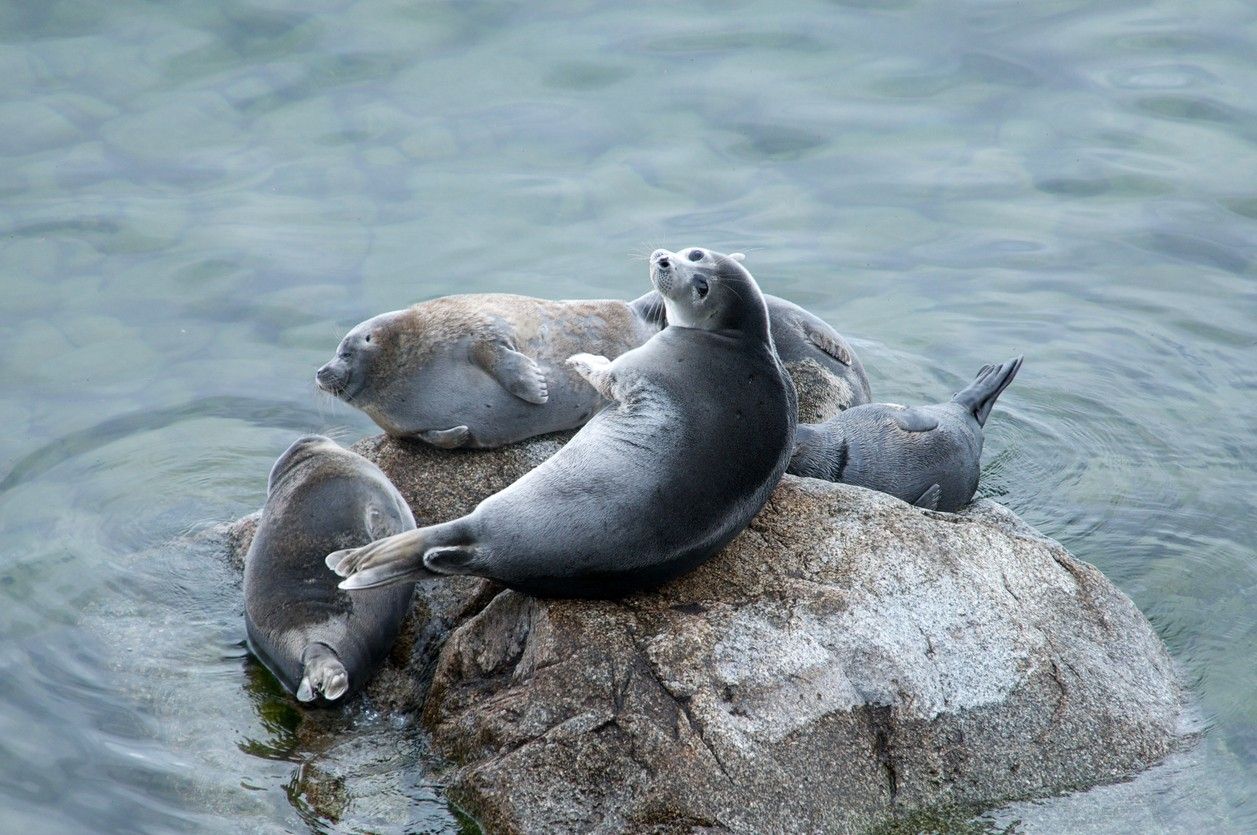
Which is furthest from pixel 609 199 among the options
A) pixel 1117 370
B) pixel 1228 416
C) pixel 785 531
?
pixel 785 531

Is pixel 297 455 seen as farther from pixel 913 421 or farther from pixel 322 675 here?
pixel 913 421

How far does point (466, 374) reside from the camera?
7219 mm

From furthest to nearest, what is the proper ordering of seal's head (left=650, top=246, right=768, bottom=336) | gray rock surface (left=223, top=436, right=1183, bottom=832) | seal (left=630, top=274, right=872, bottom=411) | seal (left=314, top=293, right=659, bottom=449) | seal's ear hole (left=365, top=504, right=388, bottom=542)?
1. seal (left=630, top=274, right=872, bottom=411)
2. seal (left=314, top=293, right=659, bottom=449)
3. seal's head (left=650, top=246, right=768, bottom=336)
4. seal's ear hole (left=365, top=504, right=388, bottom=542)
5. gray rock surface (left=223, top=436, right=1183, bottom=832)

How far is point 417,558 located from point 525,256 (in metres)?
5.44

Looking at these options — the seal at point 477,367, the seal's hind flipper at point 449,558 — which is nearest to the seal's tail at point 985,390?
the seal at point 477,367

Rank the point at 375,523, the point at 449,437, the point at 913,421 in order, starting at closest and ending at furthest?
the point at 375,523, the point at 449,437, the point at 913,421

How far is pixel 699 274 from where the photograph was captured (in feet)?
21.4

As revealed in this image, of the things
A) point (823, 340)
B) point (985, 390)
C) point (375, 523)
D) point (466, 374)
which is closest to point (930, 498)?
point (985, 390)

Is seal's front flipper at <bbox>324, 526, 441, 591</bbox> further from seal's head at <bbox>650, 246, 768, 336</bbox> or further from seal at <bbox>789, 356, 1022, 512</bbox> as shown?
seal at <bbox>789, 356, 1022, 512</bbox>

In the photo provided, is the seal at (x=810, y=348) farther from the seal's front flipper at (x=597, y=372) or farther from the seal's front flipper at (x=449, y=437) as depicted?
the seal's front flipper at (x=449, y=437)

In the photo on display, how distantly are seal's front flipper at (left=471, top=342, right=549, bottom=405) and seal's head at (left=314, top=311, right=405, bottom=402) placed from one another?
522 millimetres

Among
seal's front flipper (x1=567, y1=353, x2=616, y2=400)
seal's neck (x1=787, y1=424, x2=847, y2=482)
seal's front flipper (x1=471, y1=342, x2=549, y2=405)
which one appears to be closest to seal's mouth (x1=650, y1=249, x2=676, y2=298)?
seal's front flipper (x1=567, y1=353, x2=616, y2=400)

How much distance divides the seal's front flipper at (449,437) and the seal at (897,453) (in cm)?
161

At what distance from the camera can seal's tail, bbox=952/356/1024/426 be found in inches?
317
